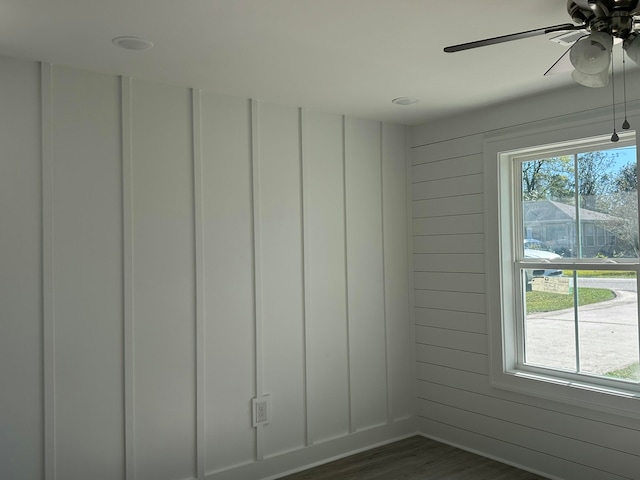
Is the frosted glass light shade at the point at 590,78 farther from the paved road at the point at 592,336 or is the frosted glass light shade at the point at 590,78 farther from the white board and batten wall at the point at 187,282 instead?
the white board and batten wall at the point at 187,282

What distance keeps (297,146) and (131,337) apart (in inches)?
65.6

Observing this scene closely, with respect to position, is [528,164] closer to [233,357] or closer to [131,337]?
[233,357]

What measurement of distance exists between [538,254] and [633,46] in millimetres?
2022

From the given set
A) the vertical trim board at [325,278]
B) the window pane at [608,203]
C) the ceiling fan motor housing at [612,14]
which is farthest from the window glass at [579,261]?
the ceiling fan motor housing at [612,14]

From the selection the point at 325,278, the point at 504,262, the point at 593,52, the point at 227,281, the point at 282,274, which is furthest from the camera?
the point at 325,278

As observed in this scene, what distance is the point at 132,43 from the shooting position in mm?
2566

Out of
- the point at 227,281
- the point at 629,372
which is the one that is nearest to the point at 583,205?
the point at 629,372

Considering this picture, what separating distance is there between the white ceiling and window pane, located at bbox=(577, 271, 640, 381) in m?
1.24

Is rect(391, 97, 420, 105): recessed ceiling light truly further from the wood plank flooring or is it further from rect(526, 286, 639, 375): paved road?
the wood plank flooring

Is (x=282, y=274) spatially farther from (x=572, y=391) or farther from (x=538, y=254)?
(x=572, y=391)

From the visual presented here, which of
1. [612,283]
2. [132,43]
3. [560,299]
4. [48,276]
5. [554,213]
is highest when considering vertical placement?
[132,43]

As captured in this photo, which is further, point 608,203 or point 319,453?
point 319,453

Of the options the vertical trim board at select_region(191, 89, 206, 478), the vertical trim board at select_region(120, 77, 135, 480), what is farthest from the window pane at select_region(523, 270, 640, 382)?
the vertical trim board at select_region(120, 77, 135, 480)

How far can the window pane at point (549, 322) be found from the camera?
11.7 feet
